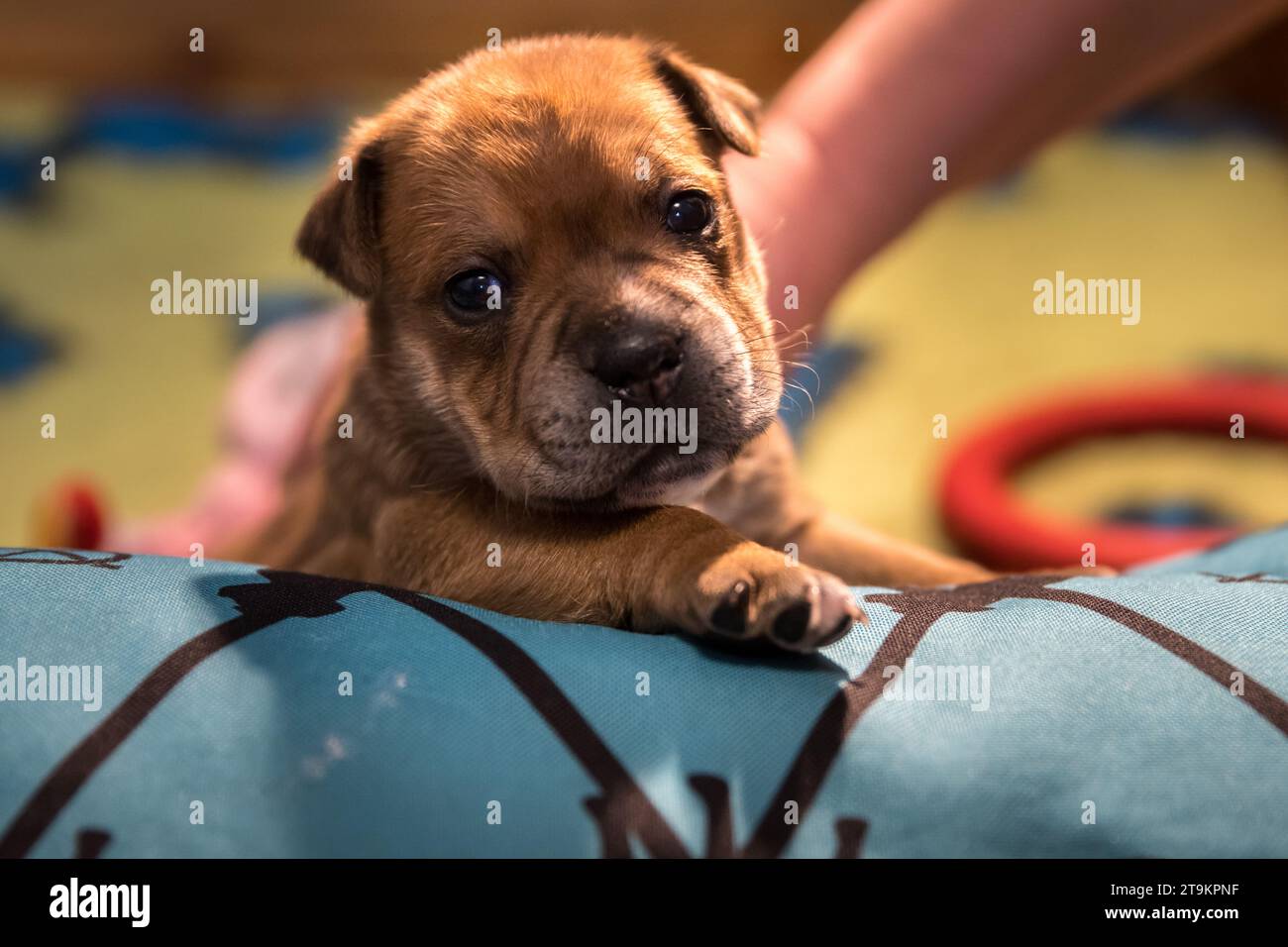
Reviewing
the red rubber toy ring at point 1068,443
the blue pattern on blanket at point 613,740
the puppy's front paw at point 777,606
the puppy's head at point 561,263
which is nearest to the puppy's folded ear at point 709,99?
the puppy's head at point 561,263

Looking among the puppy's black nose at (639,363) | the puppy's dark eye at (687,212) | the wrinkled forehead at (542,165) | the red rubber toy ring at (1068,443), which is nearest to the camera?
the puppy's black nose at (639,363)

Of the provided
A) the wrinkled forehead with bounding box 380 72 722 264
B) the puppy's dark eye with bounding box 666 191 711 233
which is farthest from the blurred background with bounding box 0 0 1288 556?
the wrinkled forehead with bounding box 380 72 722 264

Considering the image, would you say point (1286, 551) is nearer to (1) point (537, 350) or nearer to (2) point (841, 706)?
(2) point (841, 706)

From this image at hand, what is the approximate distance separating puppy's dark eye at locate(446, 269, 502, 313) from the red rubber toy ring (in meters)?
2.78

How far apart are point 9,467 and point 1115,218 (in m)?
6.72

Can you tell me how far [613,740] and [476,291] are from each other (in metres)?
1.19

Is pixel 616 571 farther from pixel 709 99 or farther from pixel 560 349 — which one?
pixel 709 99

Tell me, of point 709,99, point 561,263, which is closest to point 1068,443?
point 709,99

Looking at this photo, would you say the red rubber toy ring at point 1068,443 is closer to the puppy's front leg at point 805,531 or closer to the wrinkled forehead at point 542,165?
the puppy's front leg at point 805,531

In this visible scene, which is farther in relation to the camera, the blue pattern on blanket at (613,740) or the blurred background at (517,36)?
the blurred background at (517,36)

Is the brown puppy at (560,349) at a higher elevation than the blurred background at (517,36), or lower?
lower

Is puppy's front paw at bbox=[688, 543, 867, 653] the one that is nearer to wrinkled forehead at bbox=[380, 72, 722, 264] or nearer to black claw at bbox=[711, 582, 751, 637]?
black claw at bbox=[711, 582, 751, 637]

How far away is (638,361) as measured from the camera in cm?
227

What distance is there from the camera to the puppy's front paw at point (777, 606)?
195 centimetres
